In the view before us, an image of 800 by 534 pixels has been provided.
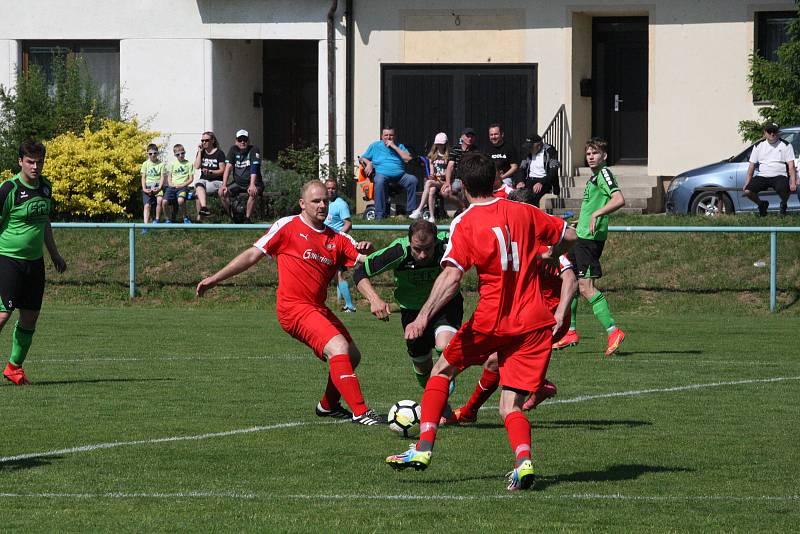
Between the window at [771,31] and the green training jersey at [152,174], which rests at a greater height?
the window at [771,31]

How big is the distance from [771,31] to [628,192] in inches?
188

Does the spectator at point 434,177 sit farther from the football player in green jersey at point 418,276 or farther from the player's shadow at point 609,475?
the player's shadow at point 609,475

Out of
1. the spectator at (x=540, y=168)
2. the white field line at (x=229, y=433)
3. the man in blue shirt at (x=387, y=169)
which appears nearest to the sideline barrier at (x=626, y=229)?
the spectator at (x=540, y=168)

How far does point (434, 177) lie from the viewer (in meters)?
25.5

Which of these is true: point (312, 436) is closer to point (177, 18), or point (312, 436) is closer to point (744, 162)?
point (744, 162)

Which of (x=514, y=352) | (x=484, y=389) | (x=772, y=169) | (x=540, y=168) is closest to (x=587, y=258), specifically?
(x=484, y=389)

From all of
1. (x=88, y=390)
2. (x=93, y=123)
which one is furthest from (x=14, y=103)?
(x=88, y=390)

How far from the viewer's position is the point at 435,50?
30688 millimetres

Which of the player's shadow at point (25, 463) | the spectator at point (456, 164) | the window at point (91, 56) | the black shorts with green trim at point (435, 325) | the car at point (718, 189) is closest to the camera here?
the player's shadow at point (25, 463)

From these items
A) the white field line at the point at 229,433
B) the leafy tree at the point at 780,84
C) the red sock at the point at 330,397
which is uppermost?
the leafy tree at the point at 780,84

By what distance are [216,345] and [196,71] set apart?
15753 millimetres

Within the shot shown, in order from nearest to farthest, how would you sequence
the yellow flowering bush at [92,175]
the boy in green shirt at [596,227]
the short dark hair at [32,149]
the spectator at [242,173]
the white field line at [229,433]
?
1. the white field line at [229,433]
2. the short dark hair at [32,149]
3. the boy in green shirt at [596,227]
4. the spectator at [242,173]
5. the yellow flowering bush at [92,175]

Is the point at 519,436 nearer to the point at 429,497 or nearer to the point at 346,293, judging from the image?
the point at 429,497

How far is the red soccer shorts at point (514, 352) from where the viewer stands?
25.9ft
